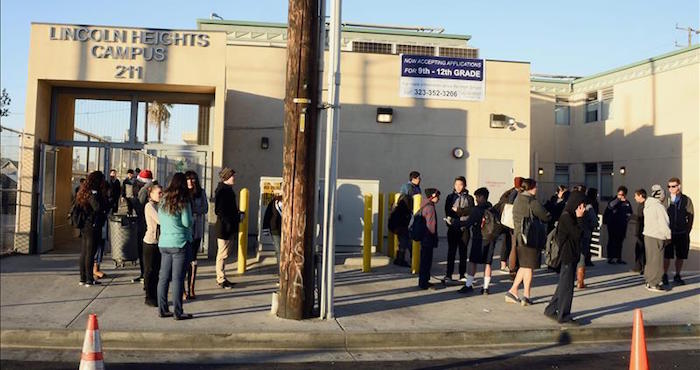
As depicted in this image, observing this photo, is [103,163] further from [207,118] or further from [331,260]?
[331,260]

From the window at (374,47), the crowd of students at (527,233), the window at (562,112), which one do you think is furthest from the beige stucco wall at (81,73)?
the window at (562,112)

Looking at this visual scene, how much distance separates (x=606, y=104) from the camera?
2395 centimetres

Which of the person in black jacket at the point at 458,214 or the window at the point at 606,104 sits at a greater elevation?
the window at the point at 606,104

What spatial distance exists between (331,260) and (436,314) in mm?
1710

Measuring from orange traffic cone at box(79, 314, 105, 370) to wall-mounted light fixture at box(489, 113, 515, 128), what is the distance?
14229mm

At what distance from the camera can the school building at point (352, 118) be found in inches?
494

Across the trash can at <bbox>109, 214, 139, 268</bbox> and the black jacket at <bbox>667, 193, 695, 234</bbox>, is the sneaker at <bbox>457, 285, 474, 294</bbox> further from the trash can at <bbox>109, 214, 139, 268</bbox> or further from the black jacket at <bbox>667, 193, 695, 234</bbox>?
the trash can at <bbox>109, 214, 139, 268</bbox>

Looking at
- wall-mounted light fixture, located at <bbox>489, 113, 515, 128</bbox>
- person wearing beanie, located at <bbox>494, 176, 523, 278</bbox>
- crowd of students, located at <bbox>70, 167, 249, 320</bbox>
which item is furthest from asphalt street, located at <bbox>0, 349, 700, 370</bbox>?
wall-mounted light fixture, located at <bbox>489, 113, 515, 128</bbox>

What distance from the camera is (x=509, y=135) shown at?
1802cm

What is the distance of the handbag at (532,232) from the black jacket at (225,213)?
415 centimetres

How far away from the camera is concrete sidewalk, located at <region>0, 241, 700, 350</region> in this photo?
726cm

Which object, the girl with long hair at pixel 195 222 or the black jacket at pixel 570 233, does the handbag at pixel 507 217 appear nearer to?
the black jacket at pixel 570 233

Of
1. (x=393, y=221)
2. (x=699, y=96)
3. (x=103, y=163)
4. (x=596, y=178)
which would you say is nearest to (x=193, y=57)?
(x=103, y=163)

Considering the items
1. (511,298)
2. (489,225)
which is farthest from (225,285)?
(511,298)
